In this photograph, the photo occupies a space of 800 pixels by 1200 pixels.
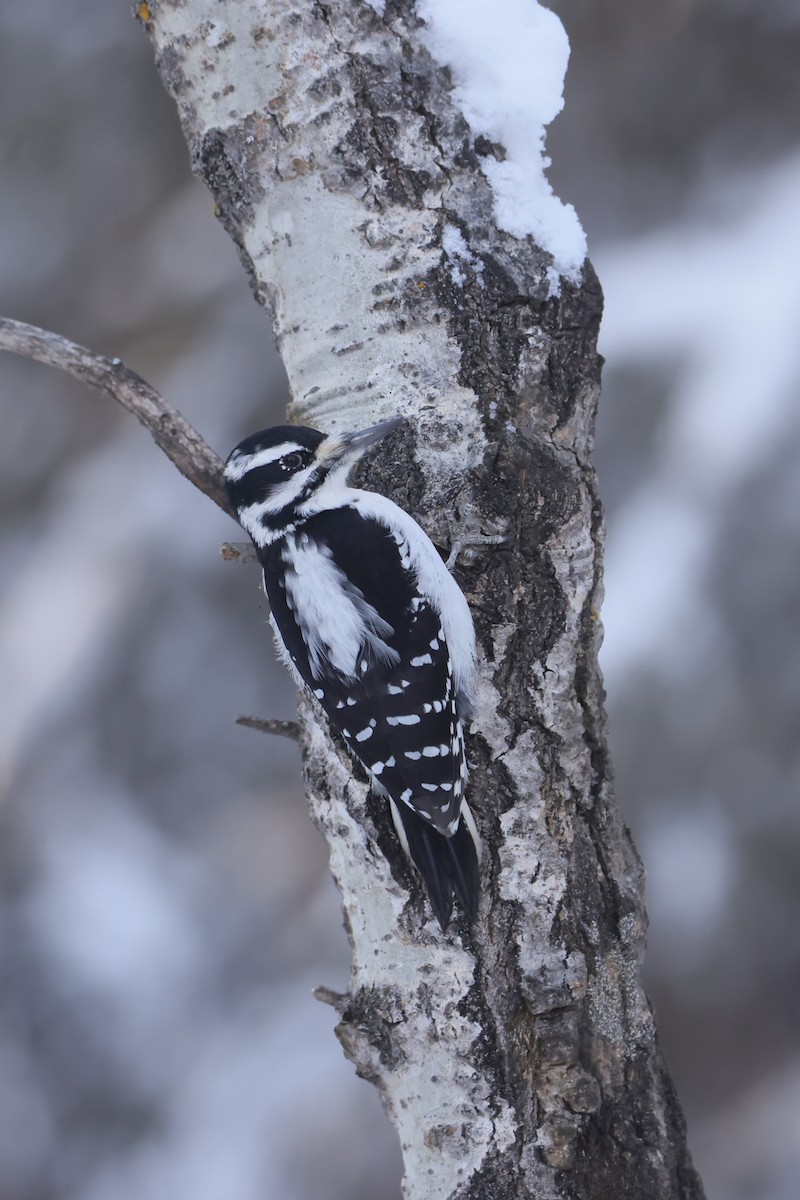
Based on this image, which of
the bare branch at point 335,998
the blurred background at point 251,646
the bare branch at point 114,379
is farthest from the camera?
the blurred background at point 251,646

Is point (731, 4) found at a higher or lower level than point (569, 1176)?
higher

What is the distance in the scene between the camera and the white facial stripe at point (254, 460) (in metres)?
1.68

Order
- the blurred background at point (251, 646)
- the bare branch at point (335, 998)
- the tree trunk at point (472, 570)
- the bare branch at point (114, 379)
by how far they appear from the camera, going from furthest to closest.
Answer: the blurred background at point (251, 646) < the bare branch at point (114, 379) < the bare branch at point (335, 998) < the tree trunk at point (472, 570)

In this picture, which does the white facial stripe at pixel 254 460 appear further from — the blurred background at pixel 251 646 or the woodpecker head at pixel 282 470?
the blurred background at pixel 251 646

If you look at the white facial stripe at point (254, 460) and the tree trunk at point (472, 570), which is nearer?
the tree trunk at point (472, 570)

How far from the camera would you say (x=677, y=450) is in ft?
10.6

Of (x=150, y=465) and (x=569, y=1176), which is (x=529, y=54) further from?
(x=150, y=465)

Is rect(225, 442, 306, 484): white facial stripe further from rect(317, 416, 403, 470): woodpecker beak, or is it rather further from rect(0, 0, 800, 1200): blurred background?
rect(0, 0, 800, 1200): blurred background

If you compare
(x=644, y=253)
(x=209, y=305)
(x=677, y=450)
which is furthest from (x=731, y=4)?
(x=209, y=305)

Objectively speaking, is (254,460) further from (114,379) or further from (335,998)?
(335,998)

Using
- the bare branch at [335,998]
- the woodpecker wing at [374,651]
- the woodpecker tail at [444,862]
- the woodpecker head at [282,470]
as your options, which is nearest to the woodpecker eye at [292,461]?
the woodpecker head at [282,470]

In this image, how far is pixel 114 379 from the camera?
5.10ft

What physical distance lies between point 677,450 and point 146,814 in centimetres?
219

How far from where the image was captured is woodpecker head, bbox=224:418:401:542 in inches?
61.8
